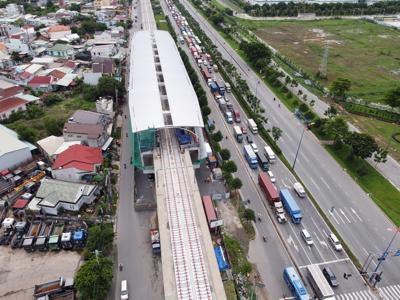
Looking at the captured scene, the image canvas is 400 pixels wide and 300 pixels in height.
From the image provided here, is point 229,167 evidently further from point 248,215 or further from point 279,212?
point 279,212

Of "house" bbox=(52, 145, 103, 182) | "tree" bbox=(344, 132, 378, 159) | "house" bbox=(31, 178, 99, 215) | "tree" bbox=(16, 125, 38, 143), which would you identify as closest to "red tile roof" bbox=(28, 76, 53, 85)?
"tree" bbox=(16, 125, 38, 143)

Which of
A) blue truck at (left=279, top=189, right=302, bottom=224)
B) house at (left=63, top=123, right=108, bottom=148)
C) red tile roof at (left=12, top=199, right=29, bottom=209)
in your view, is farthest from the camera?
house at (left=63, top=123, right=108, bottom=148)

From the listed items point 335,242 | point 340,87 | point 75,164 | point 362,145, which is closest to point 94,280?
point 75,164

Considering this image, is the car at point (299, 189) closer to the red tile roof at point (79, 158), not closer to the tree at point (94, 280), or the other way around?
the tree at point (94, 280)

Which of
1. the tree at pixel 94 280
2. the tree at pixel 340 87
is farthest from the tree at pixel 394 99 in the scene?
the tree at pixel 94 280

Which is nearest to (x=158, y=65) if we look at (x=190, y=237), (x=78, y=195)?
(x=78, y=195)

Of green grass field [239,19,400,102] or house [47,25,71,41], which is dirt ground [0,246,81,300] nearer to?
green grass field [239,19,400,102]

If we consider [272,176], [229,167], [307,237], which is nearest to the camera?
[307,237]
